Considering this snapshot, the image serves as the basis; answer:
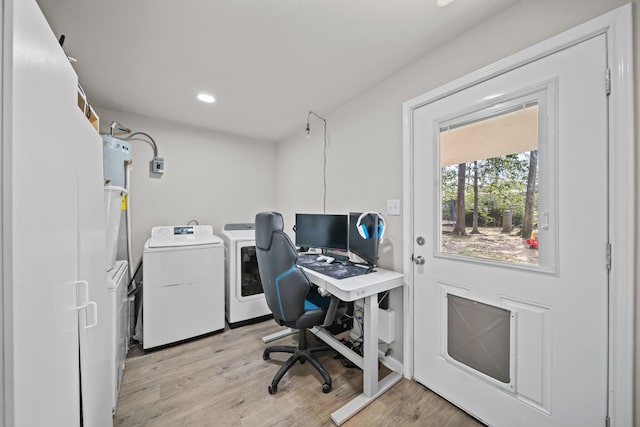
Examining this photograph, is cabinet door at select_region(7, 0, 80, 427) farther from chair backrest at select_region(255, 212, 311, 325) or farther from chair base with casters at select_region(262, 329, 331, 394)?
chair base with casters at select_region(262, 329, 331, 394)

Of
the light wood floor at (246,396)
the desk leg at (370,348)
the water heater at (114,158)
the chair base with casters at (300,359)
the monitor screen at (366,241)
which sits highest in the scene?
the water heater at (114,158)

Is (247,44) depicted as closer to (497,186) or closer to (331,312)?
(497,186)

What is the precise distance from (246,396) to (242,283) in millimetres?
1185

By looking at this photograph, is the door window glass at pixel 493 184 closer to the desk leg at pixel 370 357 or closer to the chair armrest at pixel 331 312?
the desk leg at pixel 370 357

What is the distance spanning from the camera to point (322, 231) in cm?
229

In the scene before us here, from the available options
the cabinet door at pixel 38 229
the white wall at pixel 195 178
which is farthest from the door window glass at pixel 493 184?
the white wall at pixel 195 178

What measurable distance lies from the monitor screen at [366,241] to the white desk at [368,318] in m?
0.13

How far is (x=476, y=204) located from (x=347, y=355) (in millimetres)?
1478

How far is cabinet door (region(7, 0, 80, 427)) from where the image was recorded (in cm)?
49

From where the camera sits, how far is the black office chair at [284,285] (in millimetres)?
1617

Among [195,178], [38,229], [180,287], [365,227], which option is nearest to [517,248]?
[365,227]

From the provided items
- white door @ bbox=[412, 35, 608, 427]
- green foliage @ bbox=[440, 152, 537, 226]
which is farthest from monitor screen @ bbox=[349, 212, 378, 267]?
green foliage @ bbox=[440, 152, 537, 226]

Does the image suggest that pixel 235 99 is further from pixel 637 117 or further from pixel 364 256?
pixel 637 117

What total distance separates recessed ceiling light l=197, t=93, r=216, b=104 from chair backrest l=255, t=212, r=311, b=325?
1337 millimetres
